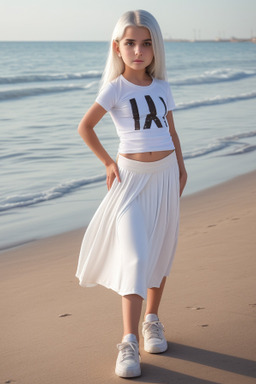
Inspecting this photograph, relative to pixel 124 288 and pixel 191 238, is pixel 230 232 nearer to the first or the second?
pixel 191 238

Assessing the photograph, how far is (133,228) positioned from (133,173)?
11.5 inches

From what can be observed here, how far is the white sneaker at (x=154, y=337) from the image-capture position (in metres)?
3.27

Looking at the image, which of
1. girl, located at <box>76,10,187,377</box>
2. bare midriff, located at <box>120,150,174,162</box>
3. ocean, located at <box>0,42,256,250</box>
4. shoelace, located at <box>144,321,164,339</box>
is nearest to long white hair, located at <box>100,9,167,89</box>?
girl, located at <box>76,10,187,377</box>

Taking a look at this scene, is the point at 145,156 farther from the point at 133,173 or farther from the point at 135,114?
the point at 135,114

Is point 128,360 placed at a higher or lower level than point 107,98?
lower

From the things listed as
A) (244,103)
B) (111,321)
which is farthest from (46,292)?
(244,103)

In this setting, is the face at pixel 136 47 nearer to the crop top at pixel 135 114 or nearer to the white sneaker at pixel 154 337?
the crop top at pixel 135 114

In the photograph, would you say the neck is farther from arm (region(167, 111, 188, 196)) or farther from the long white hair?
arm (region(167, 111, 188, 196))

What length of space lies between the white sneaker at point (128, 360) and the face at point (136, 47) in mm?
1385

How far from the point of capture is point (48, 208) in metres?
6.71

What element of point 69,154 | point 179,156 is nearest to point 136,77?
point 179,156

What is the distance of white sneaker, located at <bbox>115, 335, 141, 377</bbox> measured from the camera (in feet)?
9.79

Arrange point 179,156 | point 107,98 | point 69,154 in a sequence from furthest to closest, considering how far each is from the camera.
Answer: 1. point 69,154
2. point 179,156
3. point 107,98

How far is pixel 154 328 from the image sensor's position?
334cm
